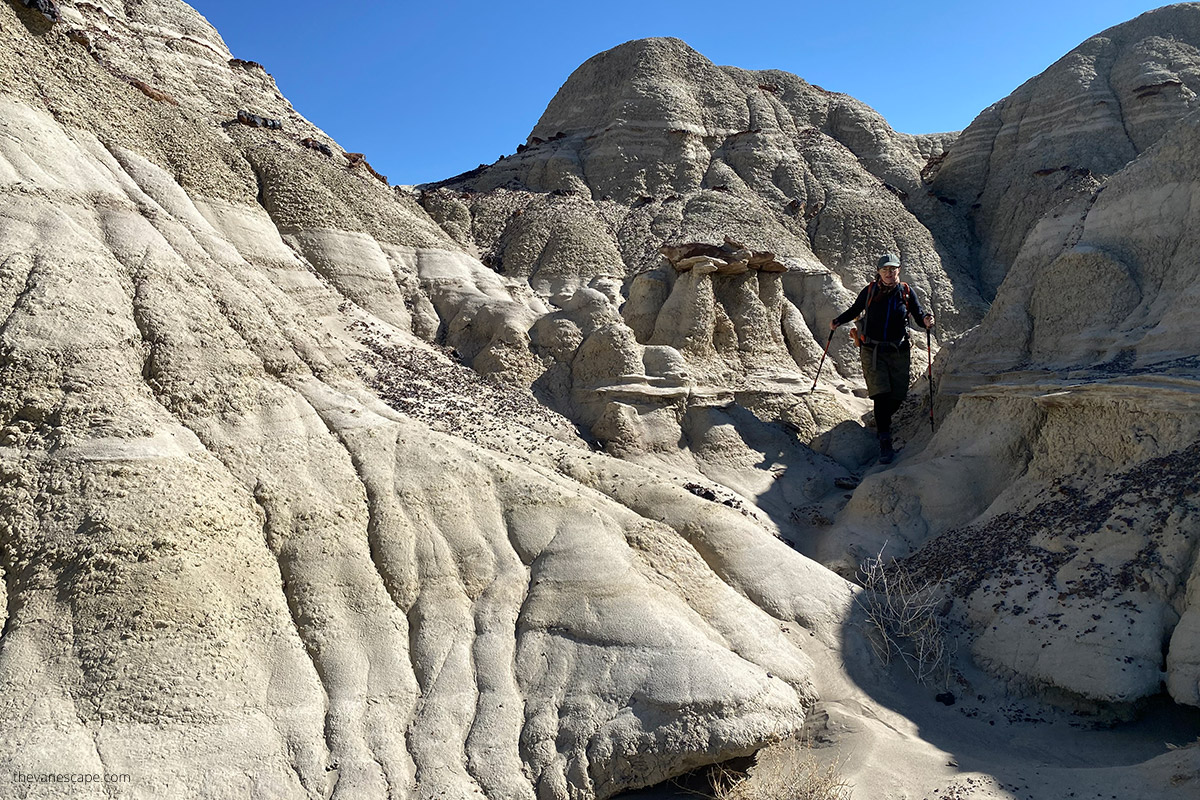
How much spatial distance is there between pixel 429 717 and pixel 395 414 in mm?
3467

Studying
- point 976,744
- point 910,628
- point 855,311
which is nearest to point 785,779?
point 976,744

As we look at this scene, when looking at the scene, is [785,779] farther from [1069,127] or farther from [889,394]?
[1069,127]

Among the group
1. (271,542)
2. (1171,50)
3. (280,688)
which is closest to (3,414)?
(271,542)

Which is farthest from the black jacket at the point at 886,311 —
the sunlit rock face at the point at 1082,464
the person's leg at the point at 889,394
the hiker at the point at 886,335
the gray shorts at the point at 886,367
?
the sunlit rock face at the point at 1082,464

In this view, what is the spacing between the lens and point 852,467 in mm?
13438

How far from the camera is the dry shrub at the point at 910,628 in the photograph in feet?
23.7

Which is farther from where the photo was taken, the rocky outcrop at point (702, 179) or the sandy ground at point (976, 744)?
the rocky outcrop at point (702, 179)

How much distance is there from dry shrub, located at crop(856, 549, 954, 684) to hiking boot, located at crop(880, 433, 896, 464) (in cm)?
485

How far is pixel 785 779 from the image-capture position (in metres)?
5.56

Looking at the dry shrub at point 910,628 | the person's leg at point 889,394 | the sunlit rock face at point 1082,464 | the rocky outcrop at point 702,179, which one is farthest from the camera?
the rocky outcrop at point 702,179

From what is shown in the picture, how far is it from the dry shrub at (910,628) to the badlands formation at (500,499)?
0.32 feet

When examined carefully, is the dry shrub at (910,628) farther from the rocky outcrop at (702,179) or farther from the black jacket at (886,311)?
the rocky outcrop at (702,179)

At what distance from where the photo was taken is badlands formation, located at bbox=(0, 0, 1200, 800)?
17.6ft

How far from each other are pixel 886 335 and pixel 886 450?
1914 mm
